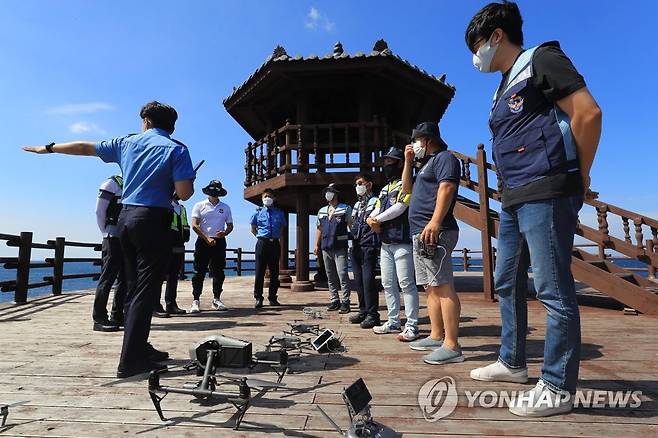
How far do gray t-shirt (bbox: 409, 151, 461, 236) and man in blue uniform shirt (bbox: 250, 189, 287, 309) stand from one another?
10.8 ft

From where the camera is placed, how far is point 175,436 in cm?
165

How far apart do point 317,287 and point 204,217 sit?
443cm

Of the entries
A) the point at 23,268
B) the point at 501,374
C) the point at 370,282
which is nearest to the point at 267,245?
the point at 370,282

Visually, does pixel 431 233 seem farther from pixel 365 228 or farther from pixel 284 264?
pixel 284 264

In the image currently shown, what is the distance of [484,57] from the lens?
7.59 feet

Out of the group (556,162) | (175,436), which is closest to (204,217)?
(175,436)

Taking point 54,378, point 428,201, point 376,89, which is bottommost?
point 54,378

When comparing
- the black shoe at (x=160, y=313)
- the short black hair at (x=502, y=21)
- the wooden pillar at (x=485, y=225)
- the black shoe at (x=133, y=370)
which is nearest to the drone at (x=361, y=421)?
the black shoe at (x=133, y=370)

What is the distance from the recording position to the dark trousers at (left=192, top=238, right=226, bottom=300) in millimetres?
5801

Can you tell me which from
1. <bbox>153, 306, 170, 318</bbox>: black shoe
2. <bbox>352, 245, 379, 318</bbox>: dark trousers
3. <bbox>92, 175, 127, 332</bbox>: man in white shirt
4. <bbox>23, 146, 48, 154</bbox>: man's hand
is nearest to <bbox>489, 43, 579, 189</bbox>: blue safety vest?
<bbox>352, 245, 379, 318</bbox>: dark trousers

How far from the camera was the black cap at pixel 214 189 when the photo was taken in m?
5.99

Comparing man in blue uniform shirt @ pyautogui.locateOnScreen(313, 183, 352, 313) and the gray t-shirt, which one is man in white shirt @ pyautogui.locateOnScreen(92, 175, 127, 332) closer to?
man in blue uniform shirt @ pyautogui.locateOnScreen(313, 183, 352, 313)

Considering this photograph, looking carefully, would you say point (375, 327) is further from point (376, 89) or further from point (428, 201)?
point (376, 89)

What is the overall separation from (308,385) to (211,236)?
399 centimetres
